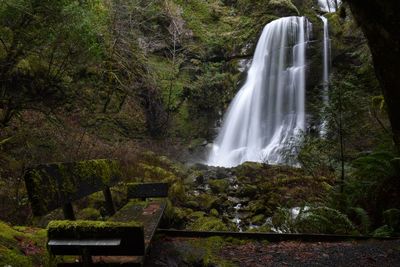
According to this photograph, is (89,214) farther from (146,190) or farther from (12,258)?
(12,258)

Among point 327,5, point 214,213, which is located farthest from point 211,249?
point 327,5

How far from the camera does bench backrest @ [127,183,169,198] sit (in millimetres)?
5934

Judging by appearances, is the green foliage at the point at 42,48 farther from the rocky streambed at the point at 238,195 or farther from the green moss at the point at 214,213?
the green moss at the point at 214,213

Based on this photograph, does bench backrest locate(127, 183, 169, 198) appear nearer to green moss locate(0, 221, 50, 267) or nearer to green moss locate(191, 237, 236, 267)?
green moss locate(191, 237, 236, 267)

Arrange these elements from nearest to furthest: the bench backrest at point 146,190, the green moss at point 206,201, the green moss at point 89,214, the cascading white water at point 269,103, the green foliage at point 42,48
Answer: the bench backrest at point 146,190, the green moss at point 89,214, the green foliage at point 42,48, the green moss at point 206,201, the cascading white water at point 269,103

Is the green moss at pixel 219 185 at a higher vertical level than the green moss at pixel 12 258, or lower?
lower

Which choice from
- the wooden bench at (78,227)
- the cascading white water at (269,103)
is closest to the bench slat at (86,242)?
the wooden bench at (78,227)

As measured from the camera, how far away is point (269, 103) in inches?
749

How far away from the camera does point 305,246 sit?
5062 millimetres

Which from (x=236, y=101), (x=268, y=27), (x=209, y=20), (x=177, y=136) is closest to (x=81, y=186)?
(x=177, y=136)

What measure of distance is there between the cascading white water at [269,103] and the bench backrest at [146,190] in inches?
431

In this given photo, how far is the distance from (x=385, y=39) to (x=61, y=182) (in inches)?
121

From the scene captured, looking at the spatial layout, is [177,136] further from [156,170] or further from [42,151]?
[42,151]

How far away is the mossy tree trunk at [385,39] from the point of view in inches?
117
